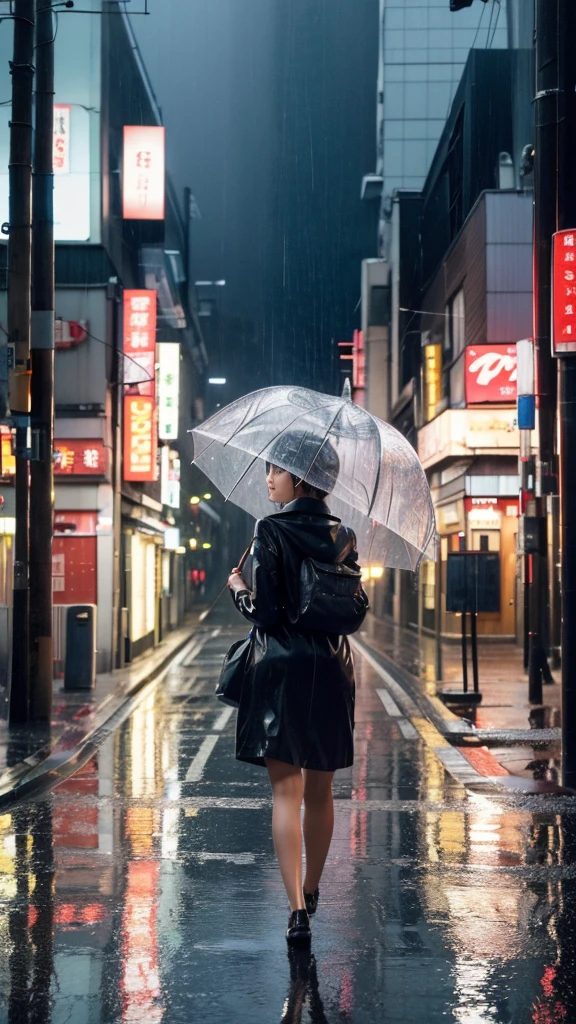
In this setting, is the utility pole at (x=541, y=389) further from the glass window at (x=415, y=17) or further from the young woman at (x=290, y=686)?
the glass window at (x=415, y=17)

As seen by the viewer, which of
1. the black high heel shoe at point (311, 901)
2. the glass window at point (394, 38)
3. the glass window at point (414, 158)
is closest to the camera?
the black high heel shoe at point (311, 901)

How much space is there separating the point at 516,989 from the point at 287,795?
127 centimetres

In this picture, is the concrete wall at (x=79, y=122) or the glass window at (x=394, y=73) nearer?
the concrete wall at (x=79, y=122)

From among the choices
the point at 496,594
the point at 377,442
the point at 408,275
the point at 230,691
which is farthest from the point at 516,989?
the point at 408,275

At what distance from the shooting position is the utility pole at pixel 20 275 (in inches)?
526

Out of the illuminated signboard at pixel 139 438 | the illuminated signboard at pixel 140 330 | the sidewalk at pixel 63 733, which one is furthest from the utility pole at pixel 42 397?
the illuminated signboard at pixel 139 438

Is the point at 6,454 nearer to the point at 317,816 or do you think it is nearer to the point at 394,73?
the point at 317,816

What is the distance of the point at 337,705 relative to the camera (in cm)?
561

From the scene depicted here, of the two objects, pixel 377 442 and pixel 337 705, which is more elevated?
pixel 377 442

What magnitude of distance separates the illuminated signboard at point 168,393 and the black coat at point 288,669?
27032mm

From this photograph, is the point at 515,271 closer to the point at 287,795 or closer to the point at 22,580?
the point at 22,580

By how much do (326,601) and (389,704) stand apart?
11.7m

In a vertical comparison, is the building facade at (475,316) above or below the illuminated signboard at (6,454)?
above

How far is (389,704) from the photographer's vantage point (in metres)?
16.9
